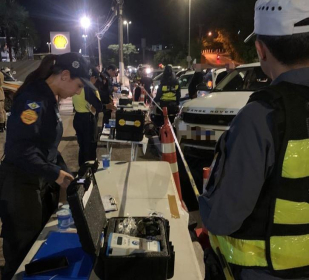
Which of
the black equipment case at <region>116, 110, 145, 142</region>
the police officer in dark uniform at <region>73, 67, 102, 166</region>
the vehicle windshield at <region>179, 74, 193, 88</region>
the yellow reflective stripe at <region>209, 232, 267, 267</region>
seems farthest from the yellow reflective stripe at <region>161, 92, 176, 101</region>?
the yellow reflective stripe at <region>209, 232, 267, 267</region>

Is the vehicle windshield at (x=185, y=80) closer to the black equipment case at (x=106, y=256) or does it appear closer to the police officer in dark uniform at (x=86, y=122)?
the police officer in dark uniform at (x=86, y=122)

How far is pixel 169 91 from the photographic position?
9.77 metres

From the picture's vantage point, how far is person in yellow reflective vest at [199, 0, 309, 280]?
1.21 m

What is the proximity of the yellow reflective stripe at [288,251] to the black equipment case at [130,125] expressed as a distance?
3526mm

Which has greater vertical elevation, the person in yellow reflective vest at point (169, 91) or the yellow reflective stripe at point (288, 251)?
the person in yellow reflective vest at point (169, 91)

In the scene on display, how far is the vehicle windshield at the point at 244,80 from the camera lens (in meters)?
6.96

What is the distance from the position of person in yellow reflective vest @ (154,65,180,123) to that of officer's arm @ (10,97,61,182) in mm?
7633

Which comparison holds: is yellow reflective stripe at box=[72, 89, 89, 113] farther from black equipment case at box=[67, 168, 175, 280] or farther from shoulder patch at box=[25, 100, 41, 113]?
black equipment case at box=[67, 168, 175, 280]

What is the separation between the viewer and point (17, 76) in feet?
76.9

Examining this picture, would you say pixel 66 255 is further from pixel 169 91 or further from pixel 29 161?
pixel 169 91

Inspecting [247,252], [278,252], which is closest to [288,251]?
[278,252]

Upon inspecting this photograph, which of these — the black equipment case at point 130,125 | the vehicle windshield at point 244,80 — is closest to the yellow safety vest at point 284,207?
the black equipment case at point 130,125

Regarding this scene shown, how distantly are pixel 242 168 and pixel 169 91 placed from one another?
8682mm

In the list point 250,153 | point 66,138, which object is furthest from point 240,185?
point 66,138
